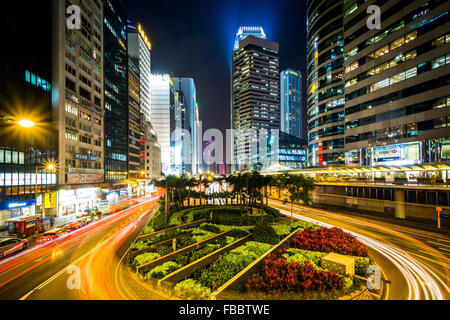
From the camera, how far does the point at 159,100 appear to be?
153 metres

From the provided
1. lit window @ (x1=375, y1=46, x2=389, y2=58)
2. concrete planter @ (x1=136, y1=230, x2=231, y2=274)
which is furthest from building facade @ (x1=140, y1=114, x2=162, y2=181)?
lit window @ (x1=375, y1=46, x2=389, y2=58)

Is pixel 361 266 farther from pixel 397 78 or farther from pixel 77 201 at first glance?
pixel 77 201

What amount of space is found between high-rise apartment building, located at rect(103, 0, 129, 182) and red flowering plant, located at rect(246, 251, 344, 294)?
59.7 metres

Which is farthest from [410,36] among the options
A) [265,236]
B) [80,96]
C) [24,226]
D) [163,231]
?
[24,226]

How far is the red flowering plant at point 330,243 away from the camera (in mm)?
15509

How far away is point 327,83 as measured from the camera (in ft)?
240

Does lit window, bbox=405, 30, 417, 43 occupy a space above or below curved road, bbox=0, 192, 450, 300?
above

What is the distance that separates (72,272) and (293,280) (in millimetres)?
15709

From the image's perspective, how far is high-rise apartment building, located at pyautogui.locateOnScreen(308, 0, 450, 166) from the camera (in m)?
37.7

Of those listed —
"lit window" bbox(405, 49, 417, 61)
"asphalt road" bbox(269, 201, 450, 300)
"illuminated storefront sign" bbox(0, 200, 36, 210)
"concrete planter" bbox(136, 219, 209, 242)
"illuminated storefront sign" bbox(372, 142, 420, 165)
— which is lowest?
"asphalt road" bbox(269, 201, 450, 300)

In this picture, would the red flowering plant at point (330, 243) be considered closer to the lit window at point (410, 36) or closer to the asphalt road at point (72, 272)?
the asphalt road at point (72, 272)

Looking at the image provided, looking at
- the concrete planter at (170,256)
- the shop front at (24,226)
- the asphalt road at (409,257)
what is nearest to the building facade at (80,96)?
the shop front at (24,226)

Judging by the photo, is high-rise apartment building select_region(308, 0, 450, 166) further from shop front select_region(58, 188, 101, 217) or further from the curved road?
shop front select_region(58, 188, 101, 217)
